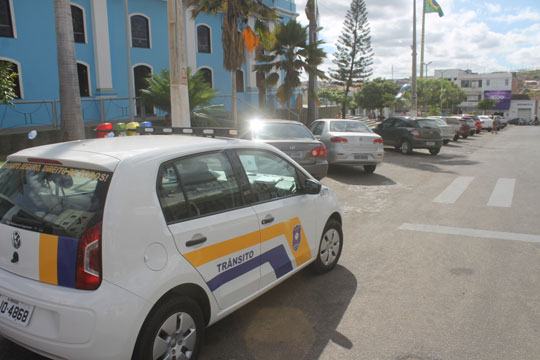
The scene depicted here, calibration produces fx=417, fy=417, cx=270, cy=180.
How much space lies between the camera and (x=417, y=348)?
131 inches

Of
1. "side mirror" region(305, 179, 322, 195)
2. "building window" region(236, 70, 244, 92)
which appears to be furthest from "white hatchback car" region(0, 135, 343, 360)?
"building window" region(236, 70, 244, 92)

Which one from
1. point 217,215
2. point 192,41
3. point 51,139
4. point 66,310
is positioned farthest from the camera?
point 192,41

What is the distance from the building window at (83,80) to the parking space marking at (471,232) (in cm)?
1749

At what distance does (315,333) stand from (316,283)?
1.04 metres

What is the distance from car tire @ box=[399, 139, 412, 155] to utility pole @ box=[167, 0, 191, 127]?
11.4 meters

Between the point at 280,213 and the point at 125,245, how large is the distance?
5.21ft

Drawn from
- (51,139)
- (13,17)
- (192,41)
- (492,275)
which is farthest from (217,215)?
(192,41)

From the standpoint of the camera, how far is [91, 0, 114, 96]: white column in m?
19.2

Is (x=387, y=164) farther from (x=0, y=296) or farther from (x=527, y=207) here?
(x=0, y=296)

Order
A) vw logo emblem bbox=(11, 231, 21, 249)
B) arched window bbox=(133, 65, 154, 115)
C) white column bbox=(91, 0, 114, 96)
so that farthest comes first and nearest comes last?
arched window bbox=(133, 65, 154, 115) → white column bbox=(91, 0, 114, 96) → vw logo emblem bbox=(11, 231, 21, 249)

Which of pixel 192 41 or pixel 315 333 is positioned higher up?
pixel 192 41

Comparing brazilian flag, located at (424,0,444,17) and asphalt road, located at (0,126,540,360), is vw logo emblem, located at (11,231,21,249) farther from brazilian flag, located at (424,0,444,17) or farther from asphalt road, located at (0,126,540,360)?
brazilian flag, located at (424,0,444,17)

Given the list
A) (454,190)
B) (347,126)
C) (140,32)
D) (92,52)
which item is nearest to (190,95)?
(92,52)

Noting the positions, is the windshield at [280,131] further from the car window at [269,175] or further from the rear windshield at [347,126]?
the car window at [269,175]
